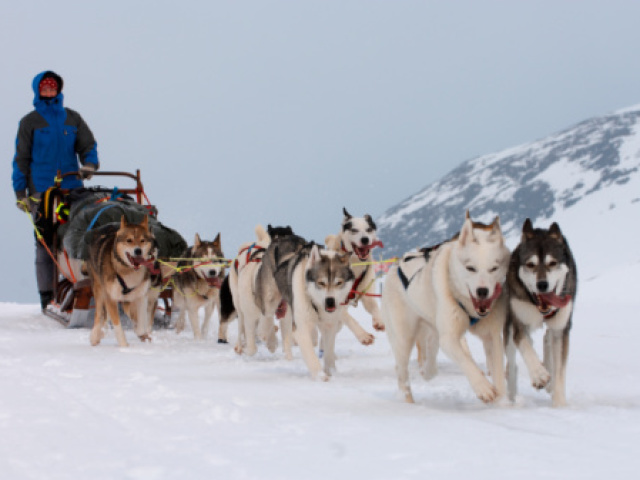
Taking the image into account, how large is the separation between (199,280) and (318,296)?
3.04m

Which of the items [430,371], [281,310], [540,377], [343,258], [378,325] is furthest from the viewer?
[281,310]

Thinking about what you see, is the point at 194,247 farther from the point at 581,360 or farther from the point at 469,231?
the point at 469,231

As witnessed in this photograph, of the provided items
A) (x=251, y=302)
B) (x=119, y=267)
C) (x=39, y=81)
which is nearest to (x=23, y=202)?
(x=39, y=81)

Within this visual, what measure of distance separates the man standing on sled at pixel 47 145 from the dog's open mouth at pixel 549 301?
549cm

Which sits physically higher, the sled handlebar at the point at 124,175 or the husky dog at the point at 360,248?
the sled handlebar at the point at 124,175

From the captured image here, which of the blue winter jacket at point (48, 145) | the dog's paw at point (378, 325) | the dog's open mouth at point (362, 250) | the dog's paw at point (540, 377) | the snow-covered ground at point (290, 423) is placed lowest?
the snow-covered ground at point (290, 423)

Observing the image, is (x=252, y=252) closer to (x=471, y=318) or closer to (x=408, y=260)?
(x=408, y=260)

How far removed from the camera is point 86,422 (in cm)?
288

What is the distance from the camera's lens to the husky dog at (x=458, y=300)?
10.5 feet

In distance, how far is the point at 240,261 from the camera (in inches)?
237

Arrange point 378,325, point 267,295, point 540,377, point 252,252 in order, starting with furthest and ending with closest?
point 252,252 < point 267,295 < point 378,325 < point 540,377

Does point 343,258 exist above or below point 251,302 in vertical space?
above

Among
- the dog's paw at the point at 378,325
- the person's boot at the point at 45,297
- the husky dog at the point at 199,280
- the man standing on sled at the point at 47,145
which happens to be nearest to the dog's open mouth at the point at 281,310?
the dog's paw at the point at 378,325

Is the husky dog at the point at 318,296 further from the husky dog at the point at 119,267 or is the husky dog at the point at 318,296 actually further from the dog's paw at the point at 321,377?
the husky dog at the point at 119,267
